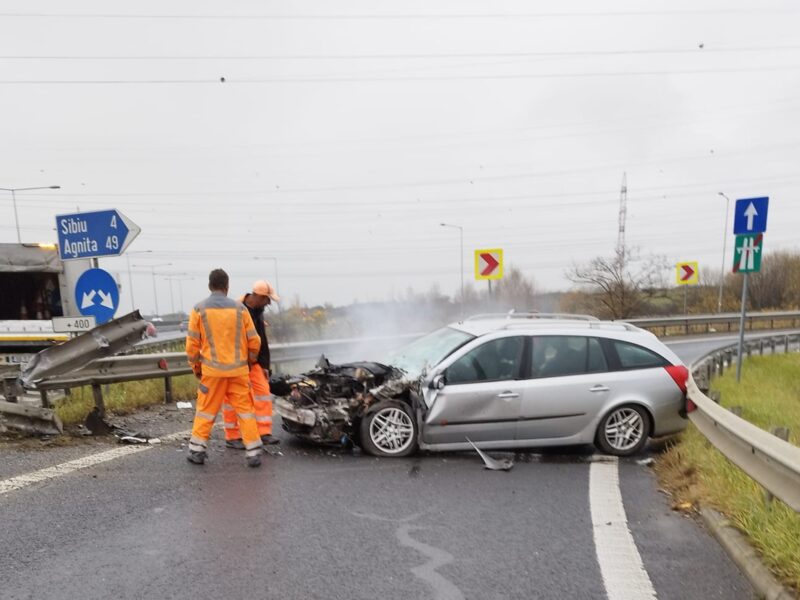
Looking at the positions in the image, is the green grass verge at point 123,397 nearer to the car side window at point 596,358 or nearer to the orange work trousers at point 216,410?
the orange work trousers at point 216,410

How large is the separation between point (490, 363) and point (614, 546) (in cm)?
241

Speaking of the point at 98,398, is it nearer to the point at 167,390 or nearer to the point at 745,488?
the point at 167,390

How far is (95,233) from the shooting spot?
7512mm

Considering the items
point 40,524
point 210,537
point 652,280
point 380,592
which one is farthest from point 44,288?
point 652,280

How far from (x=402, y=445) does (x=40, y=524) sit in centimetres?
313

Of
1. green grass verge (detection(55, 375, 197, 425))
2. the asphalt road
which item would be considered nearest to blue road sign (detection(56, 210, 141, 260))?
green grass verge (detection(55, 375, 197, 425))

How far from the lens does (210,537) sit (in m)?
3.64

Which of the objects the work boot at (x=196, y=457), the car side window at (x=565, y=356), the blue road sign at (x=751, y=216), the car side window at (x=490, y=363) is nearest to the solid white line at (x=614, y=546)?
the car side window at (x=565, y=356)

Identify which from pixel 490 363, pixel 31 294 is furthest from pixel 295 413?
pixel 31 294

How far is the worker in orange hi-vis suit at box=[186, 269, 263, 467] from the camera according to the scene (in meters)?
5.21

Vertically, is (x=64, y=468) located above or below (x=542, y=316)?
below

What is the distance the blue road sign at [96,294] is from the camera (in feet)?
25.0

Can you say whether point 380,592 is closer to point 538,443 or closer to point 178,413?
point 538,443

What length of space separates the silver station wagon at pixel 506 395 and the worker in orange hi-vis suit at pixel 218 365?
0.64 m
